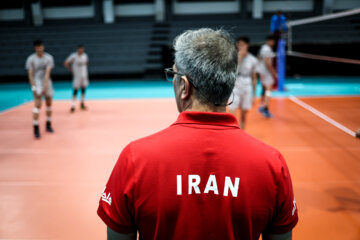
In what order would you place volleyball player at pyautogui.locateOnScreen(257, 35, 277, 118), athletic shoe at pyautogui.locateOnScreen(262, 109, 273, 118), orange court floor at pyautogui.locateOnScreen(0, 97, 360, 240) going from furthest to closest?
athletic shoe at pyautogui.locateOnScreen(262, 109, 273, 118)
volleyball player at pyautogui.locateOnScreen(257, 35, 277, 118)
orange court floor at pyautogui.locateOnScreen(0, 97, 360, 240)

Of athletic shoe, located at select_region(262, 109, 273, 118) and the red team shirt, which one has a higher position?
the red team shirt

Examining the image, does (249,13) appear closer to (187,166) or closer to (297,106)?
(297,106)

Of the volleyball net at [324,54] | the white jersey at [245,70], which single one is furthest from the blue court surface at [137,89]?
the white jersey at [245,70]

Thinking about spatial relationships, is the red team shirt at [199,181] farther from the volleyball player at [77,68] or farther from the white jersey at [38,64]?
the volleyball player at [77,68]

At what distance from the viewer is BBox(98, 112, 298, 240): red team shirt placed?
1.11 meters

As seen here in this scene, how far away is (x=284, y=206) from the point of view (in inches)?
47.8

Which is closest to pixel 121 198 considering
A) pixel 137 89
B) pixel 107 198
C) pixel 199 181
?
pixel 107 198

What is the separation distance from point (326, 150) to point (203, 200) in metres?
5.11

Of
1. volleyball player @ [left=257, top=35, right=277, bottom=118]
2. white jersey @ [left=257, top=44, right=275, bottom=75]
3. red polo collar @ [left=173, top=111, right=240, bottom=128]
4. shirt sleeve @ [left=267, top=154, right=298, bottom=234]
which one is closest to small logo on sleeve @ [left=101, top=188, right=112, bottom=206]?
red polo collar @ [left=173, top=111, right=240, bottom=128]

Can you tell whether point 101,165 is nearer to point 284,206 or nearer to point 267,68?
point 284,206

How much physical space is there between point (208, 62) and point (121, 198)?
0.60m

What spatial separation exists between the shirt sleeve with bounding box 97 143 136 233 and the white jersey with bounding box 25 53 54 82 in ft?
19.7

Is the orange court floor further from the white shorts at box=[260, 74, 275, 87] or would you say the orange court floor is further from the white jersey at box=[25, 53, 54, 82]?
the white jersey at box=[25, 53, 54, 82]

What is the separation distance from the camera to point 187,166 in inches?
43.9
